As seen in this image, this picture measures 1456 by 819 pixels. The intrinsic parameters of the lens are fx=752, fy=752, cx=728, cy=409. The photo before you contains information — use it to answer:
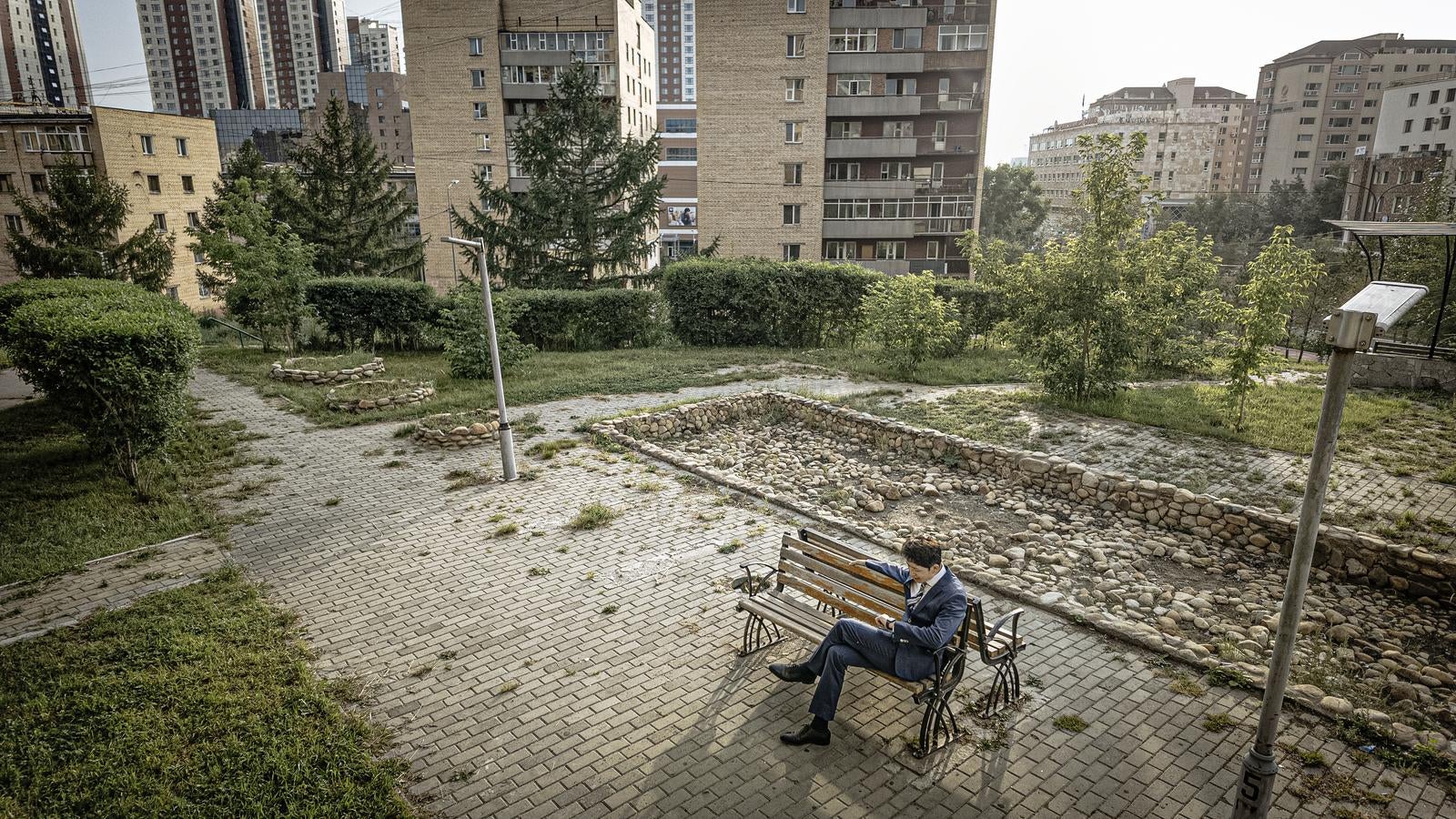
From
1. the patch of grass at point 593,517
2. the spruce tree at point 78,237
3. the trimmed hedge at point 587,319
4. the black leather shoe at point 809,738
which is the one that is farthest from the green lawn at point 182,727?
the spruce tree at point 78,237

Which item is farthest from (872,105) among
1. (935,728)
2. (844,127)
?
(935,728)

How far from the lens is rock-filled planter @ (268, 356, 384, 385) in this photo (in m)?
18.8

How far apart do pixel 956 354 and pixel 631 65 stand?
4368 cm

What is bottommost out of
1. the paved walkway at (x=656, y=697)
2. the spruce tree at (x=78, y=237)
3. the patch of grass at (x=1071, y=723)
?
the paved walkway at (x=656, y=697)

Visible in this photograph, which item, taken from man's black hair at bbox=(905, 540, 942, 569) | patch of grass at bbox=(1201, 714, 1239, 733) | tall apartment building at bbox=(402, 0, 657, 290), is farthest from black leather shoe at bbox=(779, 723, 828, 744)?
tall apartment building at bbox=(402, 0, 657, 290)

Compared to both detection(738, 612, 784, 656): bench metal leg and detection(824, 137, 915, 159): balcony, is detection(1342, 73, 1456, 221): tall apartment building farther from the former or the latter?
detection(738, 612, 784, 656): bench metal leg

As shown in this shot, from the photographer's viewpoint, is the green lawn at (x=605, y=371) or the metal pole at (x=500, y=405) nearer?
the metal pole at (x=500, y=405)

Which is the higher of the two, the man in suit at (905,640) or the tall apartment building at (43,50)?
the tall apartment building at (43,50)

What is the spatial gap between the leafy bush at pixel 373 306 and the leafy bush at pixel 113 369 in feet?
39.5

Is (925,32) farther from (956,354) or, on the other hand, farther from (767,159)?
(956,354)

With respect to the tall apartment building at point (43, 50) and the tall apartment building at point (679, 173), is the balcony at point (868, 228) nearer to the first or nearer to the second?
the tall apartment building at point (679, 173)

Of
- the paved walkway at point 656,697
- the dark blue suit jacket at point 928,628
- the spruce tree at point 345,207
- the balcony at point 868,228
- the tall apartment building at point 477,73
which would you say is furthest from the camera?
the tall apartment building at point 477,73

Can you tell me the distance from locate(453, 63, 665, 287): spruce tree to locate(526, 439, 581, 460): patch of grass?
54.2 feet

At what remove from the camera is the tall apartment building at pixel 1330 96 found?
89.6 metres
